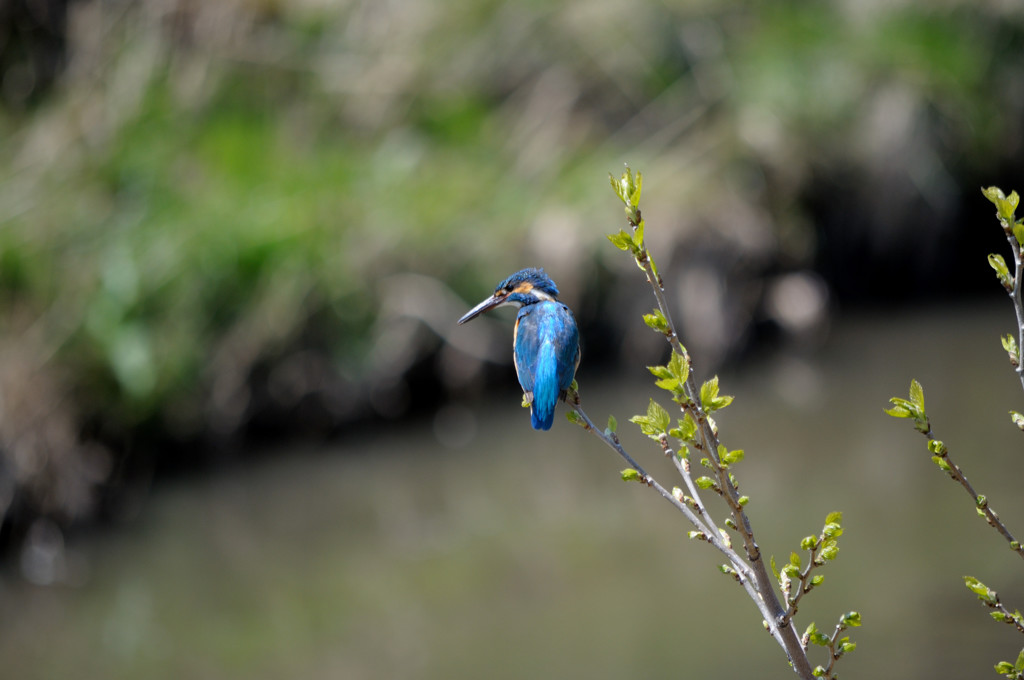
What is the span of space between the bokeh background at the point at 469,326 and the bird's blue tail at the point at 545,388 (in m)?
1.96

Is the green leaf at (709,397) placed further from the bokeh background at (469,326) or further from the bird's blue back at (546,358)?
the bokeh background at (469,326)

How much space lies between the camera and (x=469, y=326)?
6.52 m

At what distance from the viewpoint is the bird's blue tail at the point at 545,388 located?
2.21 metres

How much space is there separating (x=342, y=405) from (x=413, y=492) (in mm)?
960

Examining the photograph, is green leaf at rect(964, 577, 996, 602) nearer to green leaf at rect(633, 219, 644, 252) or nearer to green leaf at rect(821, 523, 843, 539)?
green leaf at rect(821, 523, 843, 539)

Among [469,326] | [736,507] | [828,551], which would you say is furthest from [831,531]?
[469,326]

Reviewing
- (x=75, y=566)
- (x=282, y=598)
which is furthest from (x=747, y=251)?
(x=75, y=566)

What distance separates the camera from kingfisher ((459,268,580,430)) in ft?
7.28

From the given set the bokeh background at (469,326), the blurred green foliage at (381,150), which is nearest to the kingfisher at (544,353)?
the bokeh background at (469,326)

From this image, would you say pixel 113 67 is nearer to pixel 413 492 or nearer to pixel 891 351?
pixel 413 492

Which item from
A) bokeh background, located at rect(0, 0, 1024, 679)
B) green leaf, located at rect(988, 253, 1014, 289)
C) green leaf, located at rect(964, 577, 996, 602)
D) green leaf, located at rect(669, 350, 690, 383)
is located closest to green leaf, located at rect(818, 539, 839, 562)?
green leaf, located at rect(964, 577, 996, 602)

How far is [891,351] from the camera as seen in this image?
7.04 meters

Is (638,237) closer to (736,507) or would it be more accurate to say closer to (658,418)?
(658,418)

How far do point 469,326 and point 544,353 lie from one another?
169 inches
